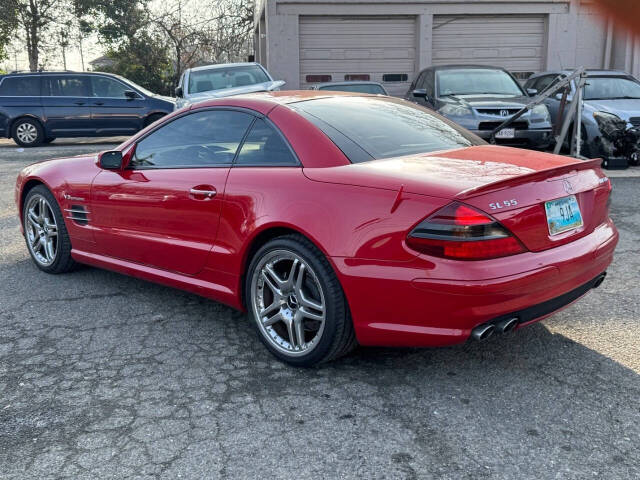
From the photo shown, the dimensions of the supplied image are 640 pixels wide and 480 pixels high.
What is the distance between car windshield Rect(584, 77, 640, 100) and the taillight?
932 cm

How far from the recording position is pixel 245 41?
112 feet

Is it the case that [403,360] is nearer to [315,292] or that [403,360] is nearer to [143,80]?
[315,292]

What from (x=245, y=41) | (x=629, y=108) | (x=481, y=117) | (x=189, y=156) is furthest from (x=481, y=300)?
(x=245, y=41)

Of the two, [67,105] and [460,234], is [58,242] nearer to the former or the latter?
[460,234]

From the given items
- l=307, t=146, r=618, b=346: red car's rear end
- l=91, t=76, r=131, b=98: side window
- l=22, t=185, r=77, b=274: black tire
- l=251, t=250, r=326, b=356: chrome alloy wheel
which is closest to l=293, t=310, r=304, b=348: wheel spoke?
Answer: l=251, t=250, r=326, b=356: chrome alloy wheel

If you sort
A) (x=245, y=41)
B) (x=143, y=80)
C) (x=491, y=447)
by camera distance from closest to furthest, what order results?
(x=491, y=447)
(x=143, y=80)
(x=245, y=41)

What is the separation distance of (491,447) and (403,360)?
943mm

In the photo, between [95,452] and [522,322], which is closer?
[95,452]

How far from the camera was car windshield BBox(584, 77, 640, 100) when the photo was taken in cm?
1123

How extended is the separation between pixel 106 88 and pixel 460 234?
14639 mm

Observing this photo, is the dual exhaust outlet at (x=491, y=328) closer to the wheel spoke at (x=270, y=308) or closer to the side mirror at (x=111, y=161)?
the wheel spoke at (x=270, y=308)

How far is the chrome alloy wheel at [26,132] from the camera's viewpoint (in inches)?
620

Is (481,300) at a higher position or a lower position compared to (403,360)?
higher

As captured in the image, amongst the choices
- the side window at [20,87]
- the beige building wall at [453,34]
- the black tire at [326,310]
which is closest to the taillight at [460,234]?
the black tire at [326,310]
